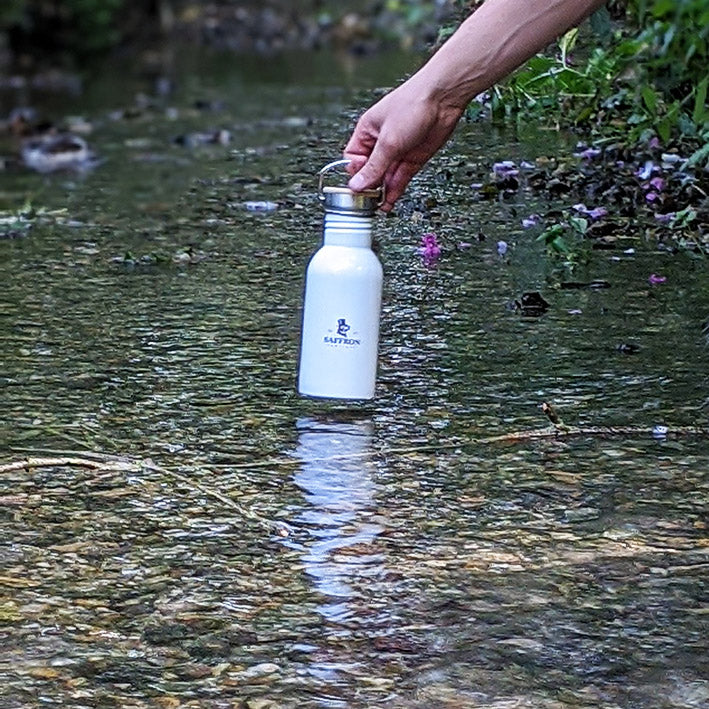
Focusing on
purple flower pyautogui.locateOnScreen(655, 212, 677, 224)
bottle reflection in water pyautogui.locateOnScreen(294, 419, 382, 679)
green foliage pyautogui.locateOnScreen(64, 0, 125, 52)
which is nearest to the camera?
bottle reflection in water pyautogui.locateOnScreen(294, 419, 382, 679)

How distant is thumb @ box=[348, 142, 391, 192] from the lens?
207cm

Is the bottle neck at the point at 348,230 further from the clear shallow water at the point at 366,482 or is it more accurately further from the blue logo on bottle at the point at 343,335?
the clear shallow water at the point at 366,482

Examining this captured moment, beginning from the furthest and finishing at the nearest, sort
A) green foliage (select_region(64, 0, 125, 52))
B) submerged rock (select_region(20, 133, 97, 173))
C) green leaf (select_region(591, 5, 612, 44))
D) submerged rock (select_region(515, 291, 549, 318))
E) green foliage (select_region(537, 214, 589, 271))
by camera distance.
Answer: green foliage (select_region(64, 0, 125, 52)), submerged rock (select_region(20, 133, 97, 173)), green foliage (select_region(537, 214, 589, 271)), submerged rock (select_region(515, 291, 549, 318)), green leaf (select_region(591, 5, 612, 44))

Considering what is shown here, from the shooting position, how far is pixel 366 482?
1852 millimetres

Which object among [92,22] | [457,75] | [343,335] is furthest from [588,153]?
[92,22]

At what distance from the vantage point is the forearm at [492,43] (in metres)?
2.00

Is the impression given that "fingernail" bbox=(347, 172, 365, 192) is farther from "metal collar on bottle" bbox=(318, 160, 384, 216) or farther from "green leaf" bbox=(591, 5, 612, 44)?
"green leaf" bbox=(591, 5, 612, 44)

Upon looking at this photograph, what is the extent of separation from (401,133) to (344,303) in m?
0.24

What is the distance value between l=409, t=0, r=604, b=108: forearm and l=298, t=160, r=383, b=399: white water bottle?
0.56ft

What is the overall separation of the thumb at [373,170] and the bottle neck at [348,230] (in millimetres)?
44

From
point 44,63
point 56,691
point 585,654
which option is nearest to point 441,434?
point 585,654

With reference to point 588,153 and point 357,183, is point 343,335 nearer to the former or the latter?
point 357,183

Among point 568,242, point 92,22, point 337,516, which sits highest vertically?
point 92,22

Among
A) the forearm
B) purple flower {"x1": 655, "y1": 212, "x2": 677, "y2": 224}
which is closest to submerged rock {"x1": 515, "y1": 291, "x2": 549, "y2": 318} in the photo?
purple flower {"x1": 655, "y1": 212, "x2": 677, "y2": 224}
